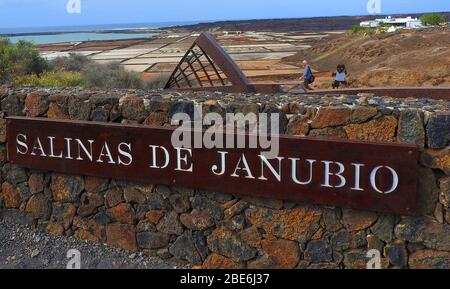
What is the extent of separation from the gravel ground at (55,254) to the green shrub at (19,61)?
851cm

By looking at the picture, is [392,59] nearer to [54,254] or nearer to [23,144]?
[23,144]

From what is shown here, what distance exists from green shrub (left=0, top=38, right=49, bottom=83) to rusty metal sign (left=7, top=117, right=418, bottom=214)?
8.65 metres

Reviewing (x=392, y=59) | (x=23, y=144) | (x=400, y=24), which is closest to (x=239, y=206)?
(x=23, y=144)

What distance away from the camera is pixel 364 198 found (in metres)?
3.42

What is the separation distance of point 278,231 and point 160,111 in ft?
4.01

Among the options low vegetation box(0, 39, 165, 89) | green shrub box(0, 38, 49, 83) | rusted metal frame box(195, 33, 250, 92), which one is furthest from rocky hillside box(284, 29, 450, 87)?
rusted metal frame box(195, 33, 250, 92)

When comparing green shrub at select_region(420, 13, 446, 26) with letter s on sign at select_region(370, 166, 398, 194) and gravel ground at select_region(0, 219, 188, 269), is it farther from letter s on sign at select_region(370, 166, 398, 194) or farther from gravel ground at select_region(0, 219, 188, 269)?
letter s on sign at select_region(370, 166, 398, 194)

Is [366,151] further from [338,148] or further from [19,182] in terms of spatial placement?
[19,182]

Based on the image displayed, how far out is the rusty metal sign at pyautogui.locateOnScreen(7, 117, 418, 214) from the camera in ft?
11.0

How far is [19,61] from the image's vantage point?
46.7 feet

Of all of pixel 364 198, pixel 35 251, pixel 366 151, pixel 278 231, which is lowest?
pixel 35 251

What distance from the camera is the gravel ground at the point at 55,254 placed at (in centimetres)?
420

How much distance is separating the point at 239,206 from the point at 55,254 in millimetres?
1620

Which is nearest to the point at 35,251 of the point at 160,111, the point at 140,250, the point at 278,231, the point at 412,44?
the point at 140,250
